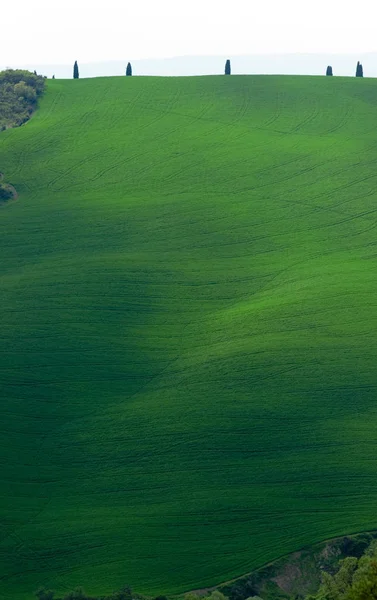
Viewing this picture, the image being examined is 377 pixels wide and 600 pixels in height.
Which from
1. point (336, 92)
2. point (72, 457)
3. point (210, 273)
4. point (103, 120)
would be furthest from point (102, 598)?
point (336, 92)

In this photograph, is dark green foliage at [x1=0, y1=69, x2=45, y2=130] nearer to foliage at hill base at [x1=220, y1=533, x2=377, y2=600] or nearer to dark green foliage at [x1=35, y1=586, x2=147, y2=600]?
dark green foliage at [x1=35, y1=586, x2=147, y2=600]

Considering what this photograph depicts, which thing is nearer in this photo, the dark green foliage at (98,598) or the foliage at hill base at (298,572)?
the dark green foliage at (98,598)

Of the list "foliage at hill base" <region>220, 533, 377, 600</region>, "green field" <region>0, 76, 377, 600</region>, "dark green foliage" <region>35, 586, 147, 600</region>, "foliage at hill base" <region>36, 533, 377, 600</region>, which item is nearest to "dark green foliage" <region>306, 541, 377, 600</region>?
"foliage at hill base" <region>36, 533, 377, 600</region>

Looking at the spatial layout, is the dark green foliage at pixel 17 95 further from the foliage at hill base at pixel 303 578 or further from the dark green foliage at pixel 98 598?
the foliage at hill base at pixel 303 578

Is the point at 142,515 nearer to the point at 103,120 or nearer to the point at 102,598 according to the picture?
the point at 102,598

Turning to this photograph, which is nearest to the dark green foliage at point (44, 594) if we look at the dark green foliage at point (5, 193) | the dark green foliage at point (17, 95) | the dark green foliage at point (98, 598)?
the dark green foliage at point (98, 598)

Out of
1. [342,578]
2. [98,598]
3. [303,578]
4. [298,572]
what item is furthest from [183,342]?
[342,578]
